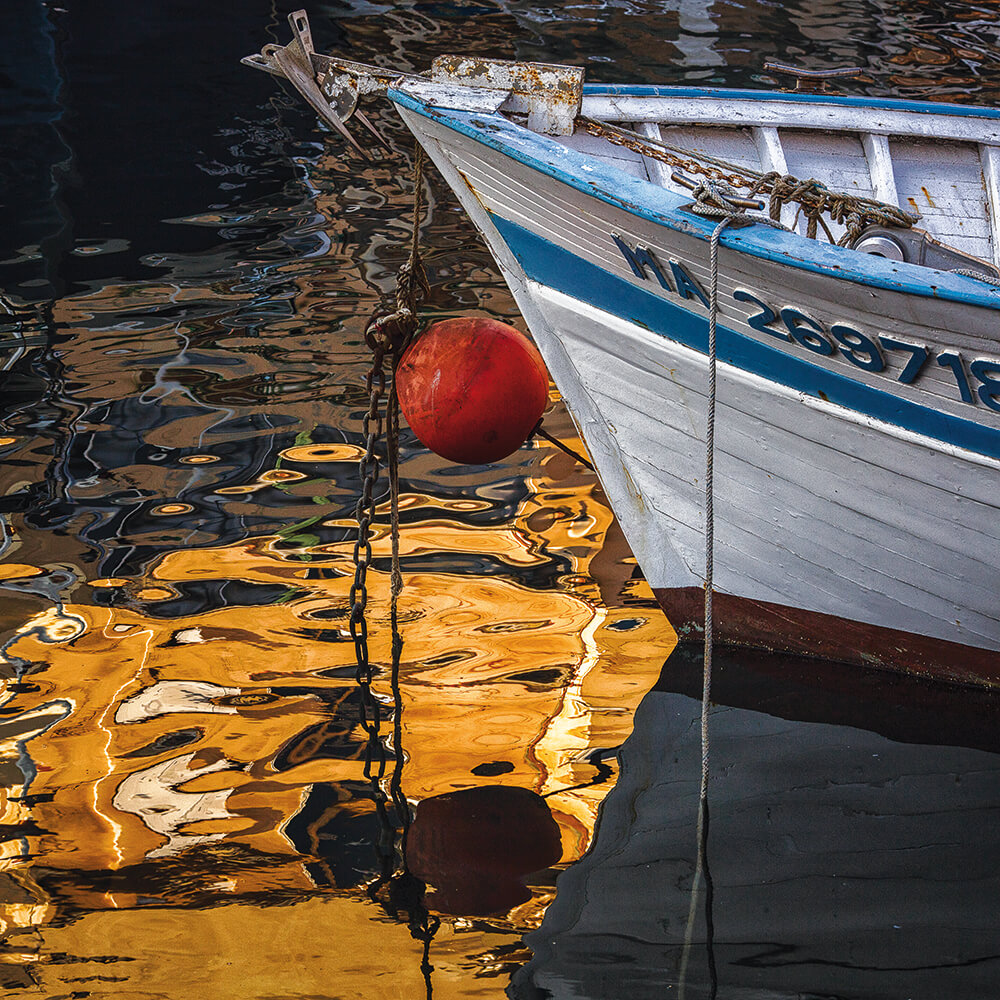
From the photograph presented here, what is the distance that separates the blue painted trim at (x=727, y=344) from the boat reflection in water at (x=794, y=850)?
0.96 metres

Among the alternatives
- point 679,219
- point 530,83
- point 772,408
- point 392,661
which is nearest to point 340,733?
point 392,661

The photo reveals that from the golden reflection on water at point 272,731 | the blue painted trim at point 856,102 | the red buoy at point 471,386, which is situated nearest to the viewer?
the golden reflection on water at point 272,731

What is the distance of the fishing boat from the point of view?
3.07 m

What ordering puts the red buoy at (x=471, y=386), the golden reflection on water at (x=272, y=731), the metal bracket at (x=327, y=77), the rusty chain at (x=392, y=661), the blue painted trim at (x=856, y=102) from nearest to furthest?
1. the golden reflection on water at (x=272, y=731)
2. the rusty chain at (x=392, y=661)
3. the red buoy at (x=471, y=386)
4. the metal bracket at (x=327, y=77)
5. the blue painted trim at (x=856, y=102)

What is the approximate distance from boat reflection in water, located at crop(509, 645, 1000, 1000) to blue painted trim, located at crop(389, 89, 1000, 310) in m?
1.39

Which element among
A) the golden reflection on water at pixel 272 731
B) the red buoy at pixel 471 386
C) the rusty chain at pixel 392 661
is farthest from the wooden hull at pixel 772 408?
the golden reflection on water at pixel 272 731

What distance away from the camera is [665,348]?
3.42 meters

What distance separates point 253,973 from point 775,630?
2.02 meters

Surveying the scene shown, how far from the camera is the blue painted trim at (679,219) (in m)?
2.90

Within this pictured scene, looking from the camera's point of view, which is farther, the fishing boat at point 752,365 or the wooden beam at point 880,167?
the wooden beam at point 880,167

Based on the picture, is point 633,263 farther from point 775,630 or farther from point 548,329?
point 775,630

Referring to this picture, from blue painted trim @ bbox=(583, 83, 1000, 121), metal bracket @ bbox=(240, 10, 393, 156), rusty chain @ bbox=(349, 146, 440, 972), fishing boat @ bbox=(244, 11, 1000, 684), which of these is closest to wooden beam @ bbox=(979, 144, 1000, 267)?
blue painted trim @ bbox=(583, 83, 1000, 121)

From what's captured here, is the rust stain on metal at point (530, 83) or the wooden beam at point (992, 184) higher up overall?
the rust stain on metal at point (530, 83)

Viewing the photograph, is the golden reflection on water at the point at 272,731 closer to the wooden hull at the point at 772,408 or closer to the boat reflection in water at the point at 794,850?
the boat reflection in water at the point at 794,850
